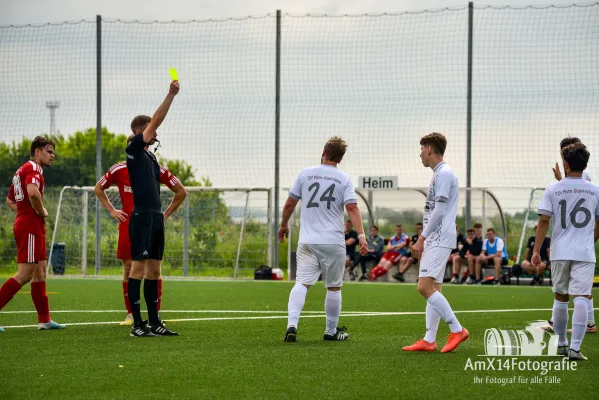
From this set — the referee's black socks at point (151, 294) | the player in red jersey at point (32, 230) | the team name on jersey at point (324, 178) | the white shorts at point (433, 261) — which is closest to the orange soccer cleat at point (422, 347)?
the white shorts at point (433, 261)

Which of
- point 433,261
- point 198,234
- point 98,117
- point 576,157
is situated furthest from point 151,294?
point 198,234

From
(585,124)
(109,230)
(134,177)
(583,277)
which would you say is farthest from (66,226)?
(583,277)

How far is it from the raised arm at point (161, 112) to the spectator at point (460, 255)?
14.5m

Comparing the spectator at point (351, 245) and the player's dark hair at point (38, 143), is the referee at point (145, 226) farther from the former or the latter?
the spectator at point (351, 245)

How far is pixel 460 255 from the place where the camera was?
23.3m

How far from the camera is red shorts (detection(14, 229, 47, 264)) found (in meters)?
10.4

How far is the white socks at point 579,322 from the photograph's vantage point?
324 inches

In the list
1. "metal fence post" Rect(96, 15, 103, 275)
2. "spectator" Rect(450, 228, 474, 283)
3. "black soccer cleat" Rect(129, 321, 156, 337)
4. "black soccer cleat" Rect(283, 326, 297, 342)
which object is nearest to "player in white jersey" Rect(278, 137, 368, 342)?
"black soccer cleat" Rect(283, 326, 297, 342)

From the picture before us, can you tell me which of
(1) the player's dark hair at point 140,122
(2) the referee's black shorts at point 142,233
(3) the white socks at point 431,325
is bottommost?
(3) the white socks at point 431,325

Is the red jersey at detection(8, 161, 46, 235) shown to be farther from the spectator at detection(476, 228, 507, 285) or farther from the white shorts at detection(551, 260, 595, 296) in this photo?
the spectator at detection(476, 228, 507, 285)

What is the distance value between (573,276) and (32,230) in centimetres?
548

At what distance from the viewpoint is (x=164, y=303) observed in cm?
1473

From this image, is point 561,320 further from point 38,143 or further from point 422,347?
point 38,143

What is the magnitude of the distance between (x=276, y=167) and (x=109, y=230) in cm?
479
